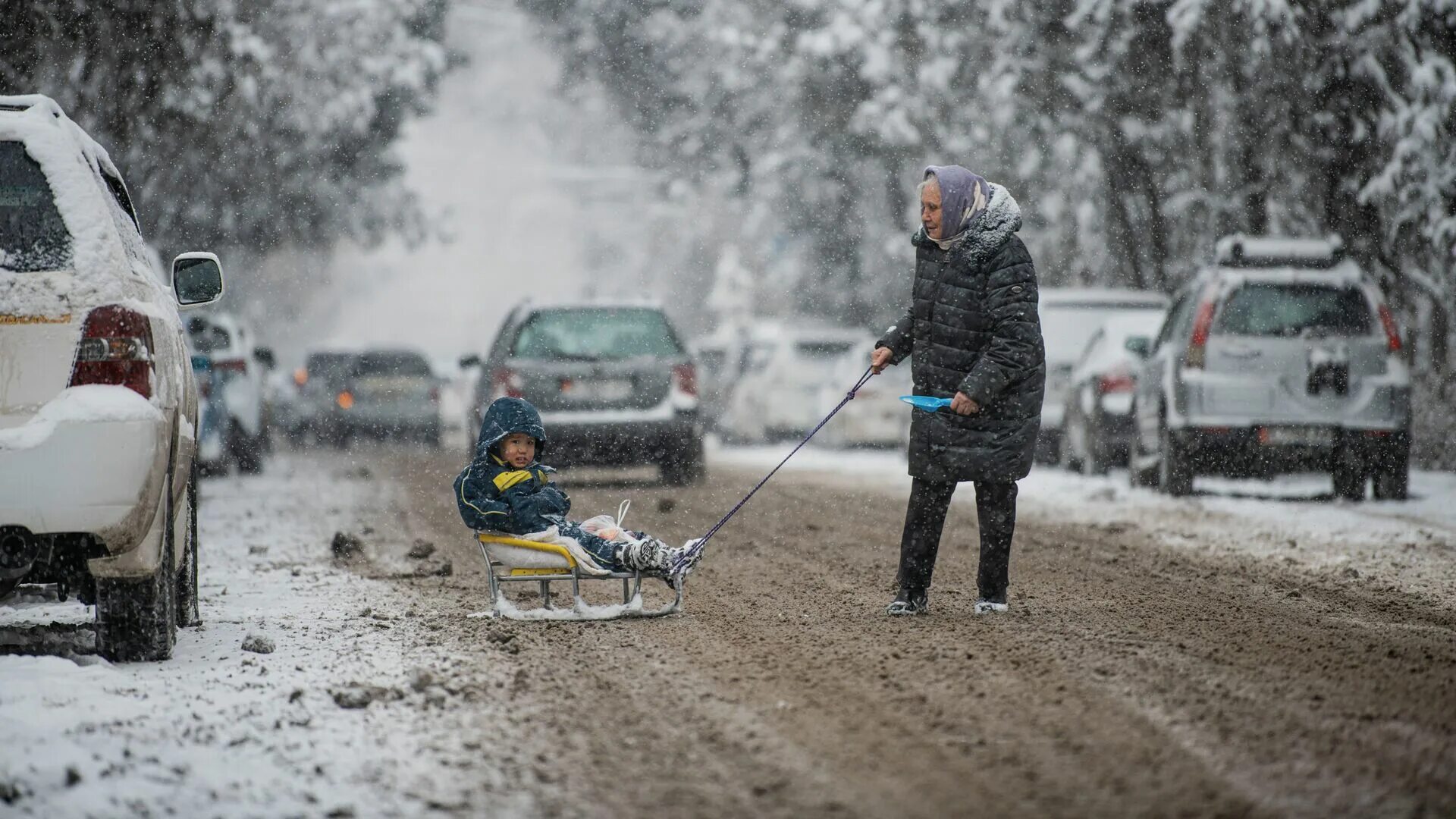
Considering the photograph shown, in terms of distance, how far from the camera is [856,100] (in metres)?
30.4

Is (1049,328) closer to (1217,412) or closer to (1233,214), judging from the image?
(1233,214)

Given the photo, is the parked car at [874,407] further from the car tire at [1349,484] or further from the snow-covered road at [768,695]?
the snow-covered road at [768,695]

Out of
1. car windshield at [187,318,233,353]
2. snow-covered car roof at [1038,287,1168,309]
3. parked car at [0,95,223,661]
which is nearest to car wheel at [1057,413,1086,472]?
snow-covered car roof at [1038,287,1168,309]

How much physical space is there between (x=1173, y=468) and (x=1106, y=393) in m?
2.67

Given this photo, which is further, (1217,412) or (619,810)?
(1217,412)

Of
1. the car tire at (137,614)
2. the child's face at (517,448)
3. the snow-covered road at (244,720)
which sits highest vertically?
the child's face at (517,448)

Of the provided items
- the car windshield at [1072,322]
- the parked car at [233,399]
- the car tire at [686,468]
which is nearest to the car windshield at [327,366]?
the parked car at [233,399]

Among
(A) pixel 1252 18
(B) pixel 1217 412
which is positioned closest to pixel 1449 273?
(A) pixel 1252 18

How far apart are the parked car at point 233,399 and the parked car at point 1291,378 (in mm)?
8991

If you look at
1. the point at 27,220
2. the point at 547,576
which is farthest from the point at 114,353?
the point at 547,576

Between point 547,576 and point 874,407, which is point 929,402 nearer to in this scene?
point 547,576

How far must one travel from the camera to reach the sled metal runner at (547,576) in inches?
296

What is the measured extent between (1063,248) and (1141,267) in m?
1.67

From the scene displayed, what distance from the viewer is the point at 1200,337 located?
14328mm
